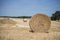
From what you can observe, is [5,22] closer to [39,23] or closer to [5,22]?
[5,22]

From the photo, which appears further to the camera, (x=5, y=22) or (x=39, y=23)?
(x=5, y=22)

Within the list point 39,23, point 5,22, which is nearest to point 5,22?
point 5,22

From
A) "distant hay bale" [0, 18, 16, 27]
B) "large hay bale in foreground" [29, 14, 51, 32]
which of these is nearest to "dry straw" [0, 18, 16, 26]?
"distant hay bale" [0, 18, 16, 27]

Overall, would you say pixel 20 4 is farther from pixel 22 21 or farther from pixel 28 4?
pixel 22 21

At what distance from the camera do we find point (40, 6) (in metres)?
3.41

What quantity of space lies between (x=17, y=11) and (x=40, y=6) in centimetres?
54

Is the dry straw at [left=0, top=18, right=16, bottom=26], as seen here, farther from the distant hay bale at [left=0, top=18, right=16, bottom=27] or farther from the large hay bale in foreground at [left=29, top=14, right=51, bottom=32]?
the large hay bale in foreground at [left=29, top=14, right=51, bottom=32]

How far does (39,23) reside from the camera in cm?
338

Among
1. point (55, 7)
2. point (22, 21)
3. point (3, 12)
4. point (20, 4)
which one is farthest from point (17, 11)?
point (22, 21)

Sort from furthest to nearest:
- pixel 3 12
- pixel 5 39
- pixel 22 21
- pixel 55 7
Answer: pixel 22 21 < pixel 55 7 < pixel 3 12 < pixel 5 39

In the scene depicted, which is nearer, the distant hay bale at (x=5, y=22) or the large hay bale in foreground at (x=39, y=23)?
the large hay bale in foreground at (x=39, y=23)

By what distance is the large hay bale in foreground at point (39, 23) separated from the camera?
3.28 metres

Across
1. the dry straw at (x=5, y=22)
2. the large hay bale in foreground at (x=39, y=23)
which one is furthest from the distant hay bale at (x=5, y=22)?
the large hay bale in foreground at (x=39, y=23)

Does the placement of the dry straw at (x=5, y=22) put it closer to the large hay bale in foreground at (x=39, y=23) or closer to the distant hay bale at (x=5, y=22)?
the distant hay bale at (x=5, y=22)
